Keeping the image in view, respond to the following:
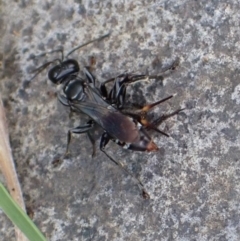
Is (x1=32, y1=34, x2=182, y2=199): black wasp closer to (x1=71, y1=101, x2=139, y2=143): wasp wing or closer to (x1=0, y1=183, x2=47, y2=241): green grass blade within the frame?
(x1=71, y1=101, x2=139, y2=143): wasp wing

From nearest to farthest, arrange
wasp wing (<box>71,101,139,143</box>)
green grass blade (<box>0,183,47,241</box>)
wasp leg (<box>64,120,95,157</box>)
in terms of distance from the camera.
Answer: green grass blade (<box>0,183,47,241</box>) → wasp wing (<box>71,101,139,143</box>) → wasp leg (<box>64,120,95,157</box>)

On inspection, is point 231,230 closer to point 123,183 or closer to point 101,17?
point 123,183

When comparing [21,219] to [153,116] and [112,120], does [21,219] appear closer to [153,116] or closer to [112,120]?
[112,120]

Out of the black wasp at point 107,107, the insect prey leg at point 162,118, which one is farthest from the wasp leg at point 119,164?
the insect prey leg at point 162,118

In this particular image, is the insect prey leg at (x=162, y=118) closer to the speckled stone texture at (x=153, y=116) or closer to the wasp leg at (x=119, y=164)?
the speckled stone texture at (x=153, y=116)

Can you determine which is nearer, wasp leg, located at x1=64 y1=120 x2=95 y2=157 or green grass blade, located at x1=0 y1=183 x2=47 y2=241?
green grass blade, located at x1=0 y1=183 x2=47 y2=241

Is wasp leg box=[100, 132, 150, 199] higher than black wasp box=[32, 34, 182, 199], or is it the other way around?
black wasp box=[32, 34, 182, 199]

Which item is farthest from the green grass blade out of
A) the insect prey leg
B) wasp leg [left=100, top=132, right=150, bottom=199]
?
the insect prey leg
